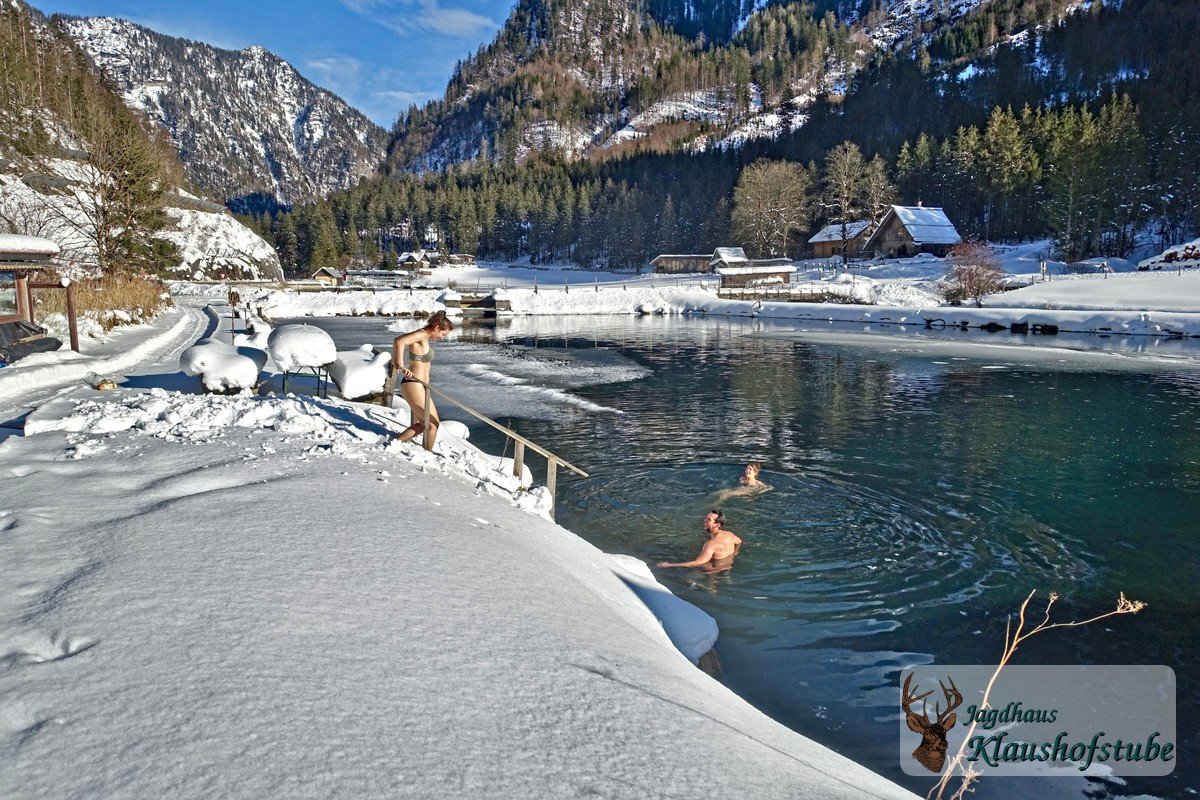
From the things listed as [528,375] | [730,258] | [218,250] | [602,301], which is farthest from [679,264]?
→ [528,375]

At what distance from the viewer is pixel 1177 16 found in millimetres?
123125

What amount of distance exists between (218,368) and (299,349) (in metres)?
1.55

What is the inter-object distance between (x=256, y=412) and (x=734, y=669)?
23.3ft

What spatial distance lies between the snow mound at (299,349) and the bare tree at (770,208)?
8147 cm

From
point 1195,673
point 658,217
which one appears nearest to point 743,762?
point 1195,673

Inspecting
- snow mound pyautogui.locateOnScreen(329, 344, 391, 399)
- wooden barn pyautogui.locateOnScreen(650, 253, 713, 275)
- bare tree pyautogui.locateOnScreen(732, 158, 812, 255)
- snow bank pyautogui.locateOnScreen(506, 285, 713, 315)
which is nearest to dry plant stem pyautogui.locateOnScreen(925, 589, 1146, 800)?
snow mound pyautogui.locateOnScreen(329, 344, 391, 399)

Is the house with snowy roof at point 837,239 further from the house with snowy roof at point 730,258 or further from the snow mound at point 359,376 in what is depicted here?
the snow mound at point 359,376

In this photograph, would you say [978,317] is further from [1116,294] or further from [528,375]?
[528,375]

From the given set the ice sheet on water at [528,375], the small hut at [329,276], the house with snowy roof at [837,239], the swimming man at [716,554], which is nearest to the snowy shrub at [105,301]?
the ice sheet on water at [528,375]

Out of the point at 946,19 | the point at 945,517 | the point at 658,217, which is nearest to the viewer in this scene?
the point at 945,517

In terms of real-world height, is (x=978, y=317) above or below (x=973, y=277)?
below

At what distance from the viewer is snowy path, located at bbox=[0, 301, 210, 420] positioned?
10859 mm

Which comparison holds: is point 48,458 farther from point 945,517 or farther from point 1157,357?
point 1157,357

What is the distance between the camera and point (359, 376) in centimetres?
1318
